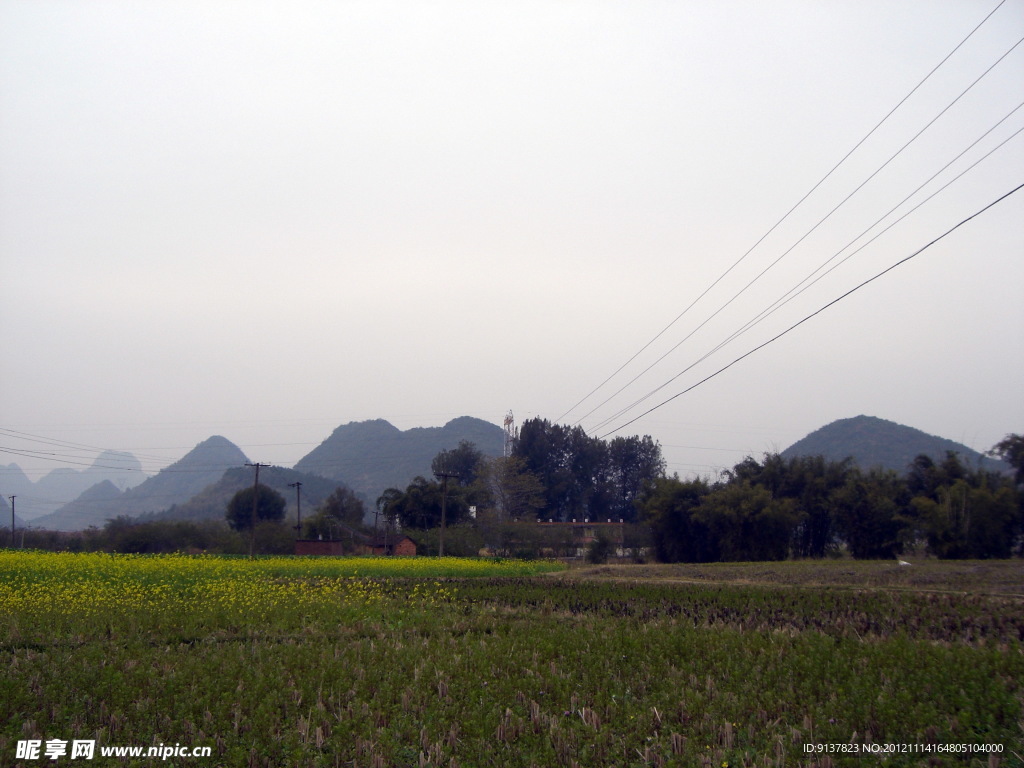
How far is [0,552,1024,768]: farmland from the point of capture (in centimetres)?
669

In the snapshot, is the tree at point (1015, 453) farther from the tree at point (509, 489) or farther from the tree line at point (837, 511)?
the tree at point (509, 489)

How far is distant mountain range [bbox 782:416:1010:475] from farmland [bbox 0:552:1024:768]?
150m

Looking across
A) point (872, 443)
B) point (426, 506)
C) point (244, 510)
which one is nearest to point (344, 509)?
point (244, 510)

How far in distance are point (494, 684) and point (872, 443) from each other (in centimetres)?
16928

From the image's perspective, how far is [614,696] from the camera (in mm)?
8344

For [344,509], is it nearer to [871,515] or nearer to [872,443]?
[871,515]

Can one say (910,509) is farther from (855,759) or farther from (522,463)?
(855,759)

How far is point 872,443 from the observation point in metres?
160

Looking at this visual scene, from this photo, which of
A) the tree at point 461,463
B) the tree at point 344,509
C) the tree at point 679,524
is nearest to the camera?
the tree at point 679,524

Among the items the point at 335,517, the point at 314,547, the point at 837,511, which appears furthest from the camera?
the point at 335,517

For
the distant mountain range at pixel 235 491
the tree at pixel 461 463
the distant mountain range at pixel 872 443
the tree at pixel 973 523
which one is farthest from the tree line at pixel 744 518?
the distant mountain range at pixel 872 443

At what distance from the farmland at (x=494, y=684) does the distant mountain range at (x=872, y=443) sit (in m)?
150

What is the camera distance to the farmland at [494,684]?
6.69 metres

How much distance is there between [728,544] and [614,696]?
161ft
